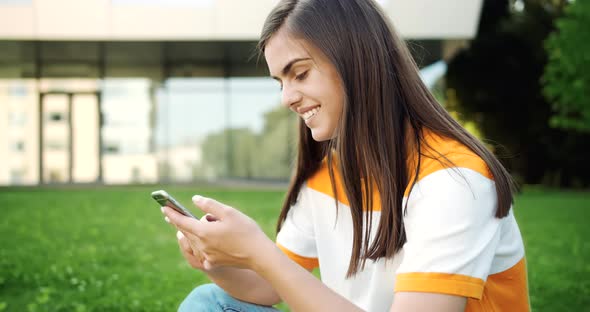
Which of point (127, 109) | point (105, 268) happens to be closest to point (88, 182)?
point (127, 109)

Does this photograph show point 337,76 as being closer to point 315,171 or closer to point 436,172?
point 436,172

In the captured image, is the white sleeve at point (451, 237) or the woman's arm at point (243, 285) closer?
the white sleeve at point (451, 237)

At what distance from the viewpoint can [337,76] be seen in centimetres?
164

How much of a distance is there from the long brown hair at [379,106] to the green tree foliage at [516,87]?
17.1 metres

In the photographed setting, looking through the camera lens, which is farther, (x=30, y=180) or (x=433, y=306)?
(x=30, y=180)

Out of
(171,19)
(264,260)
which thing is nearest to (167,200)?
(264,260)

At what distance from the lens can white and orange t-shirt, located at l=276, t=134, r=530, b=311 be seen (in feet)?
4.52

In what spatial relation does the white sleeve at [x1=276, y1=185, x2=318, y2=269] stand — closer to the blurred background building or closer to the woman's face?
the woman's face

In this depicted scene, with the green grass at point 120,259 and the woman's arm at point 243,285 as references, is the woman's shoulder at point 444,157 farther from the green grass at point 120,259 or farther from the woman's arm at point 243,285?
the green grass at point 120,259

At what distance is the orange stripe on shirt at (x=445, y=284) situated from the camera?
4.49 ft

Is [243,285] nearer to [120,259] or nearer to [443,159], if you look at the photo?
[443,159]

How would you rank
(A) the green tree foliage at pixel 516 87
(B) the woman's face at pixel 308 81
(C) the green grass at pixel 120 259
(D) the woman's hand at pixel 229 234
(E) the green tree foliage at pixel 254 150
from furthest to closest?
(A) the green tree foliage at pixel 516 87 < (E) the green tree foliage at pixel 254 150 < (C) the green grass at pixel 120 259 < (B) the woman's face at pixel 308 81 < (D) the woman's hand at pixel 229 234

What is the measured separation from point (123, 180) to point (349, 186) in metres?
15.4

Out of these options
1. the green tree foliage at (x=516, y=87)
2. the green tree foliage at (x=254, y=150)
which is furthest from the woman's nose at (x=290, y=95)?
the green tree foliage at (x=516, y=87)
